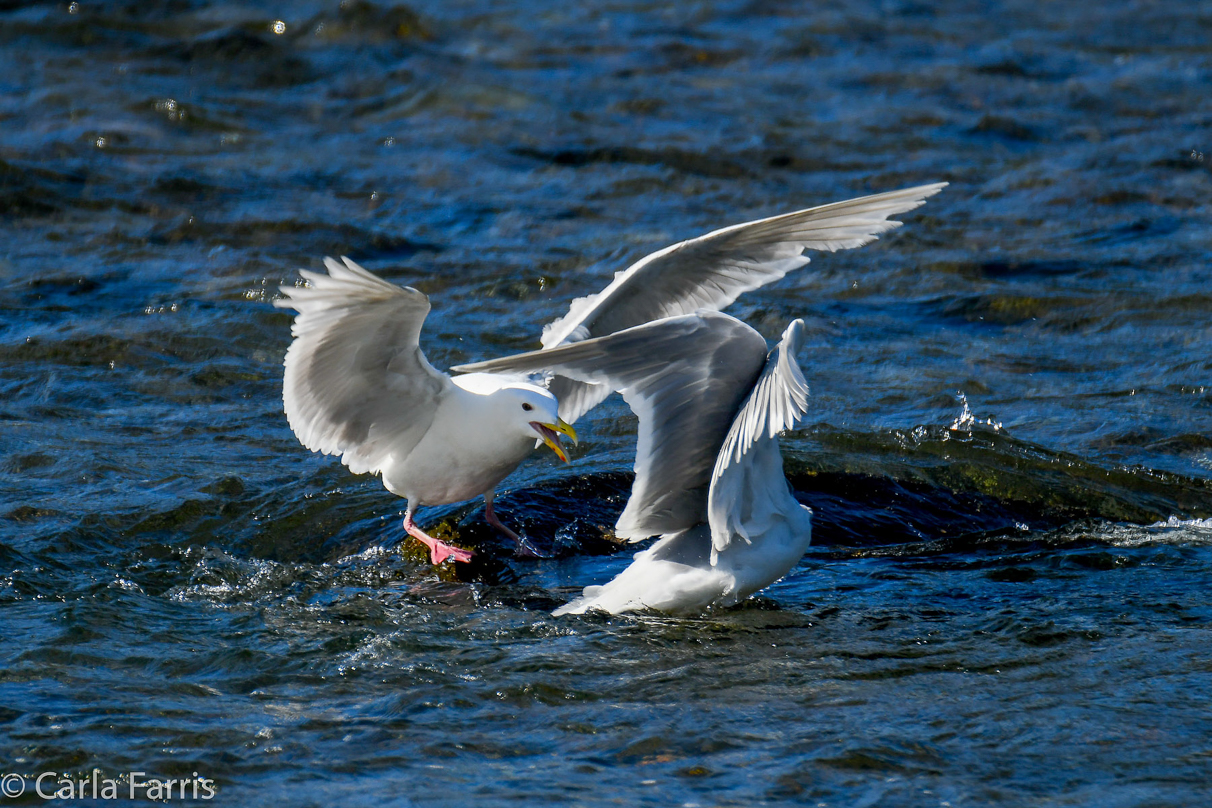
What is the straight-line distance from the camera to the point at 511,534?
579cm

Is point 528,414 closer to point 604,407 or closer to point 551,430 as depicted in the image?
point 551,430

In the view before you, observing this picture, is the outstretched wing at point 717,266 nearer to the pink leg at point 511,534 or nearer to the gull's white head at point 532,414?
the gull's white head at point 532,414

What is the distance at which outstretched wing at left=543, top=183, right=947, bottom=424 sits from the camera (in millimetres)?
5004

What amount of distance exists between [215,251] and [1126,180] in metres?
6.98

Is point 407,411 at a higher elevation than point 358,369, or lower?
lower

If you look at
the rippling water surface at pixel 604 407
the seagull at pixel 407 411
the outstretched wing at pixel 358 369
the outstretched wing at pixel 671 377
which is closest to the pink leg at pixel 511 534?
the seagull at pixel 407 411

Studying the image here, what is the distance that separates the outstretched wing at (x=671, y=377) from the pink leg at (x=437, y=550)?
2.87 feet

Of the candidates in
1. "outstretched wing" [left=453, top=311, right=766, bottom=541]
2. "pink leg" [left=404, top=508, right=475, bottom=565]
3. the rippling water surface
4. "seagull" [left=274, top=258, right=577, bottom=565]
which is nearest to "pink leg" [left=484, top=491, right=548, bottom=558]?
"seagull" [left=274, top=258, right=577, bottom=565]

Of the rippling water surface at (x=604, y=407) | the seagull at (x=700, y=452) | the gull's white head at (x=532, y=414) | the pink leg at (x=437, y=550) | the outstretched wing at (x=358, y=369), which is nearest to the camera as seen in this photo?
the rippling water surface at (x=604, y=407)

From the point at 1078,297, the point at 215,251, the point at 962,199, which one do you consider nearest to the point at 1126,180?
the point at 962,199

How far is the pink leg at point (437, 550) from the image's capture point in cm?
552

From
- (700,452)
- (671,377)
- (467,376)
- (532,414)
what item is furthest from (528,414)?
(671,377)

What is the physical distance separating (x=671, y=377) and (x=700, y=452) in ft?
1.24

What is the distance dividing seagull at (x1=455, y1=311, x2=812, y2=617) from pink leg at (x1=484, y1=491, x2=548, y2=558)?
71cm
